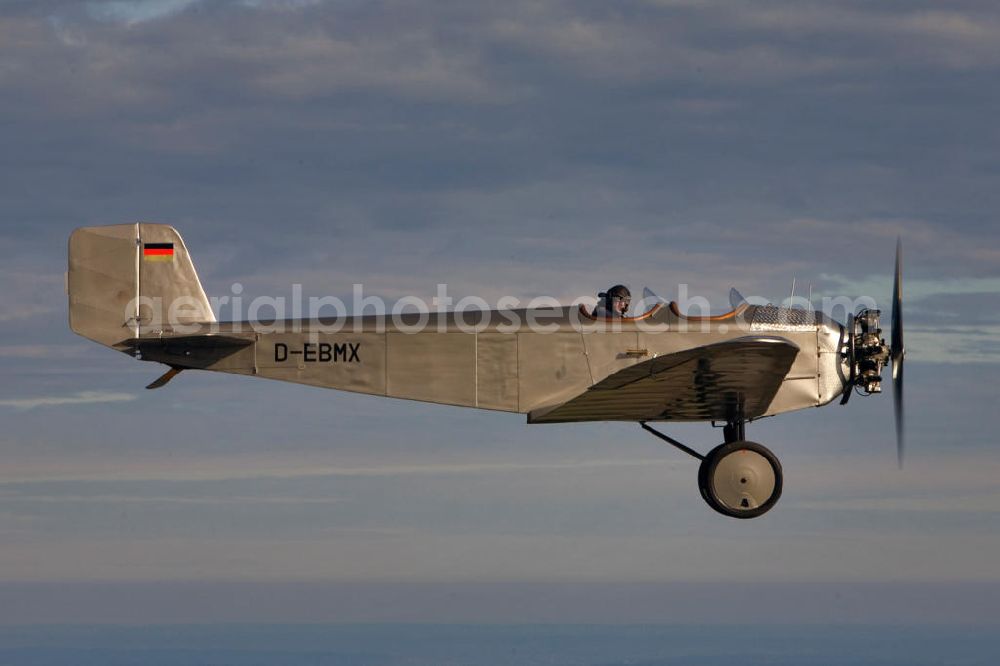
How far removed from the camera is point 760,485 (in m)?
14.8

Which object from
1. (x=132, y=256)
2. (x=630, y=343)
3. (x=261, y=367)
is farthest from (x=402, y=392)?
(x=132, y=256)

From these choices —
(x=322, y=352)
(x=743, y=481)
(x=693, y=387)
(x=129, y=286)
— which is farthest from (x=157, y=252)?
(x=743, y=481)

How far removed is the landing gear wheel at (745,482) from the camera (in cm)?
1481

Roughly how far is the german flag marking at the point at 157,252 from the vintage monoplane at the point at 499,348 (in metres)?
0.01

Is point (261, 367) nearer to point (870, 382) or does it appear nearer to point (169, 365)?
point (169, 365)

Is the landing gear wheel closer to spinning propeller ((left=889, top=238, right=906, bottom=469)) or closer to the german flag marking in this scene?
spinning propeller ((left=889, top=238, right=906, bottom=469))

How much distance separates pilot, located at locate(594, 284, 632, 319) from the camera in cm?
1490

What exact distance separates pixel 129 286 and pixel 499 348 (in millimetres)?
5361

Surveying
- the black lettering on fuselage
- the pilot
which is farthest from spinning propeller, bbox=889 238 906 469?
the black lettering on fuselage

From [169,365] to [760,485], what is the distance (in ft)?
27.7

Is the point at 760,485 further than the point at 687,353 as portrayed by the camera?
Yes

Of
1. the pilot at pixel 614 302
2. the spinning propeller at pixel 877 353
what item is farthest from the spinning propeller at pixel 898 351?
the pilot at pixel 614 302

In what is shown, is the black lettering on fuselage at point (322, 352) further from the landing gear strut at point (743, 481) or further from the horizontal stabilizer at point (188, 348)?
the landing gear strut at point (743, 481)

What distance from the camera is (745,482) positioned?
1480 cm
